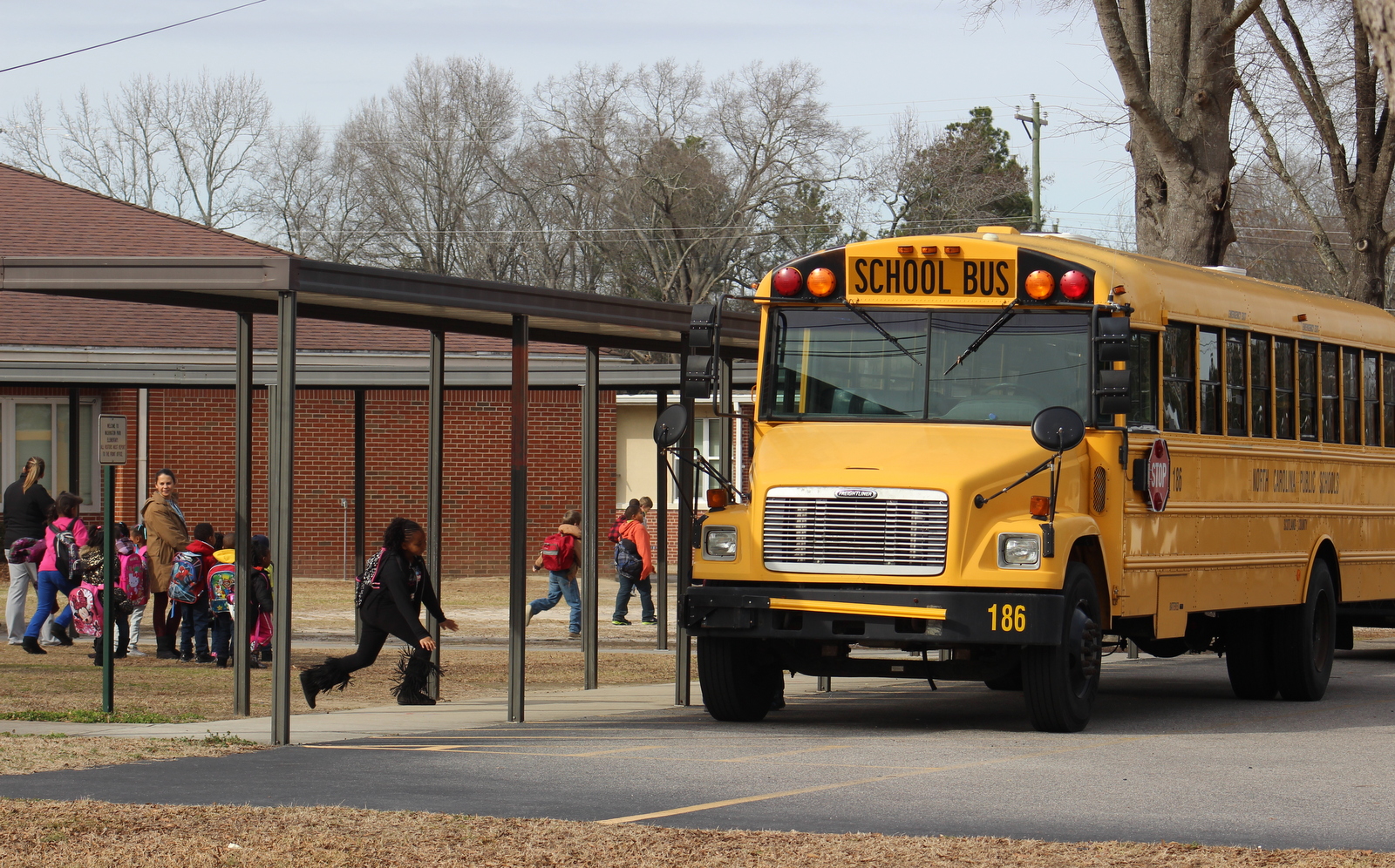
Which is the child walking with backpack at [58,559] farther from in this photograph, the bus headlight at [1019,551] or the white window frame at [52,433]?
the white window frame at [52,433]

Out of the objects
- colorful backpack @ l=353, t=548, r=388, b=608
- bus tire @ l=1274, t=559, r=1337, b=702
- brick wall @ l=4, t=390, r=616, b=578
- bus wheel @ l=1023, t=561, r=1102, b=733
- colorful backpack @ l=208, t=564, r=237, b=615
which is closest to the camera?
bus wheel @ l=1023, t=561, r=1102, b=733

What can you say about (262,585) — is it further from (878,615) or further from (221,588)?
(878,615)

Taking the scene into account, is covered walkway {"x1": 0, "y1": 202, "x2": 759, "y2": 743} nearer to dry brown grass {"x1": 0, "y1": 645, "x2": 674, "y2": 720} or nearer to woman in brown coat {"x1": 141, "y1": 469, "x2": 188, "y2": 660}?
dry brown grass {"x1": 0, "y1": 645, "x2": 674, "y2": 720}

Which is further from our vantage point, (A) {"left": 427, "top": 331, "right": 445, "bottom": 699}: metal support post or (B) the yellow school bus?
(A) {"left": 427, "top": 331, "right": 445, "bottom": 699}: metal support post

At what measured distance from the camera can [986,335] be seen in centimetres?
1113

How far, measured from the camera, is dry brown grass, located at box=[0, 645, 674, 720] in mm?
12297

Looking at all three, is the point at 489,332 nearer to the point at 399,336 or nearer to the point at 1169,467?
the point at 1169,467

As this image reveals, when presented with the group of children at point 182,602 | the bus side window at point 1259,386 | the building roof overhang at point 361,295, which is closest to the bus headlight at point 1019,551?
the building roof overhang at point 361,295

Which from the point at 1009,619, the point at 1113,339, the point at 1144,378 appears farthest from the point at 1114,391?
the point at 1009,619

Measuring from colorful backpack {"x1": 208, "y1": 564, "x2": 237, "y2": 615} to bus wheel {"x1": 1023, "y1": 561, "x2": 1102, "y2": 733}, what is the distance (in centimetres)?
694

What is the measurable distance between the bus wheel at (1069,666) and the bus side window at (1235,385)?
95.1 inches

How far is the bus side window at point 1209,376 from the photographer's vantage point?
1224 centimetres

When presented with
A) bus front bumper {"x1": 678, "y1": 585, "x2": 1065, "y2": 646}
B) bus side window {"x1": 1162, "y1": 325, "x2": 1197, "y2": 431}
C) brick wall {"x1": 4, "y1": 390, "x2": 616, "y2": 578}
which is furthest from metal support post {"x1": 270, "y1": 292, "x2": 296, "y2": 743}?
brick wall {"x1": 4, "y1": 390, "x2": 616, "y2": 578}

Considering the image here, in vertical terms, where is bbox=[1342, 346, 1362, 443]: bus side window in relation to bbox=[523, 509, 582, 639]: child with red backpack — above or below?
above
